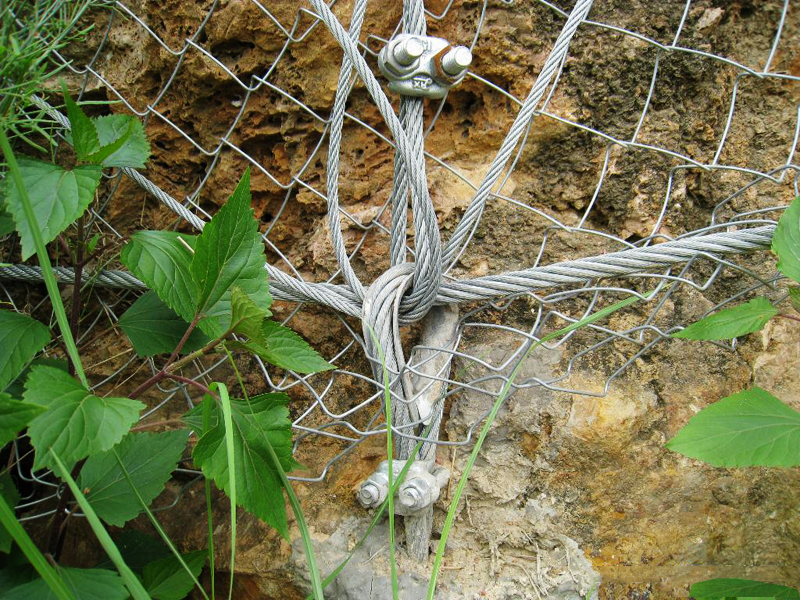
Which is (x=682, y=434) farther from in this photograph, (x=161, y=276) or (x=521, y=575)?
(x=161, y=276)

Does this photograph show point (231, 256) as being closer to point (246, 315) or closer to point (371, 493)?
point (246, 315)

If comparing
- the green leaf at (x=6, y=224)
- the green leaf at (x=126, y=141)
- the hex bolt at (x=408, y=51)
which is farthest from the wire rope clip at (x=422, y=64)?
the green leaf at (x=6, y=224)

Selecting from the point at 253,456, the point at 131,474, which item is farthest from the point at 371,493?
the point at 131,474

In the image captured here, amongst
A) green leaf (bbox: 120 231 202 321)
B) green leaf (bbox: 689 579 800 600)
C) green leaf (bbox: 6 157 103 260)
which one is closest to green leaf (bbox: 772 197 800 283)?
green leaf (bbox: 689 579 800 600)

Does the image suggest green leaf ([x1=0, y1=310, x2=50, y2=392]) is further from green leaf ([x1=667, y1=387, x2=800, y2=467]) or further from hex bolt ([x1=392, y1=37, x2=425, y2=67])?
green leaf ([x1=667, y1=387, x2=800, y2=467])

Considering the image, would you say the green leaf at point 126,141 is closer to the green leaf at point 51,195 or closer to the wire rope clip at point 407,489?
the green leaf at point 51,195

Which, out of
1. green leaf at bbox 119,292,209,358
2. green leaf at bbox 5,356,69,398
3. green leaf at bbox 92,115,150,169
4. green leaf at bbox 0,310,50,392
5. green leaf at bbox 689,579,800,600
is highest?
green leaf at bbox 92,115,150,169
